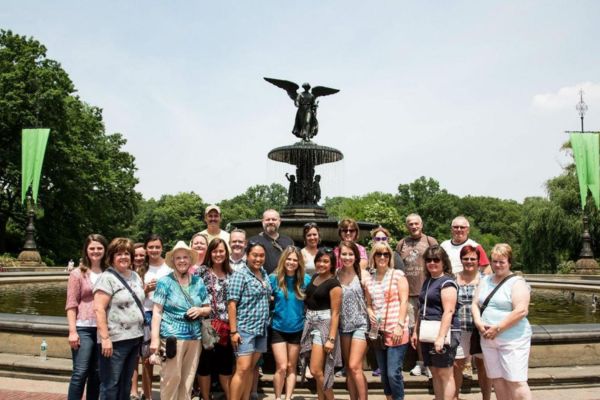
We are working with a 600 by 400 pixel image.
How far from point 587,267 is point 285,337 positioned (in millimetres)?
29131

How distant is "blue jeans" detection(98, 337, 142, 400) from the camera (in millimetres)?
4496

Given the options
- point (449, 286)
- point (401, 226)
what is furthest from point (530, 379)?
point (401, 226)

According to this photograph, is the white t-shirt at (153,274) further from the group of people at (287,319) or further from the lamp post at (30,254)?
the lamp post at (30,254)

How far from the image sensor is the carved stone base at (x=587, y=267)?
2825 centimetres

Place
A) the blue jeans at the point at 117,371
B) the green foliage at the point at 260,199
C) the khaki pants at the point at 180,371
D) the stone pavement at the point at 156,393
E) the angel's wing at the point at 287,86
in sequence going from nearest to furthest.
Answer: the blue jeans at the point at 117,371 → the khaki pants at the point at 180,371 → the stone pavement at the point at 156,393 → the angel's wing at the point at 287,86 → the green foliage at the point at 260,199

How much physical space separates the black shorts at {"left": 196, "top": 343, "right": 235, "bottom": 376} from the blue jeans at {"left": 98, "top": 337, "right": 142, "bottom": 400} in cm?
70

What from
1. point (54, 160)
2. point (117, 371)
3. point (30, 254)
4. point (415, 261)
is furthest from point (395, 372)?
point (54, 160)

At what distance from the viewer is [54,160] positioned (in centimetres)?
3506

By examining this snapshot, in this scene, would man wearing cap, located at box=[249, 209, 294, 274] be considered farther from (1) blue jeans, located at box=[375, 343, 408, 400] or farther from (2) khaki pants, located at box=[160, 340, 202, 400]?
(1) blue jeans, located at box=[375, 343, 408, 400]

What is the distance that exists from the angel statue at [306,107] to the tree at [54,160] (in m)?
20.9

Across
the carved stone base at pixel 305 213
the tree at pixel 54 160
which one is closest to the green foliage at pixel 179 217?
the tree at pixel 54 160

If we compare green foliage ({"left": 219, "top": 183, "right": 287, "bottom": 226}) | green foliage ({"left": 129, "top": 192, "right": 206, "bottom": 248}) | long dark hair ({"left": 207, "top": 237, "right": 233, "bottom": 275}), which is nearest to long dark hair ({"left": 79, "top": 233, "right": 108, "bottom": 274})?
long dark hair ({"left": 207, "top": 237, "right": 233, "bottom": 275})

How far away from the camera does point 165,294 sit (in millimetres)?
4707

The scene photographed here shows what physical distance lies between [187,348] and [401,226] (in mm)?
51285
